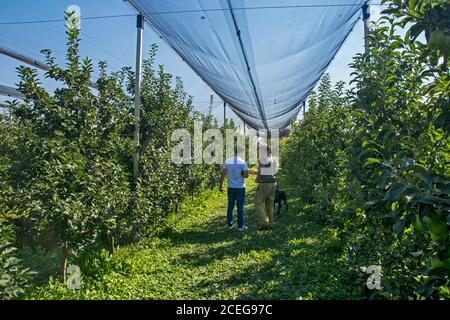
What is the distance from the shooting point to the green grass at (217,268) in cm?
353

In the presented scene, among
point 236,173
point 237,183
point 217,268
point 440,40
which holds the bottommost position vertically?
point 217,268

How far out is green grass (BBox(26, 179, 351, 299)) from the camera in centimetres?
353

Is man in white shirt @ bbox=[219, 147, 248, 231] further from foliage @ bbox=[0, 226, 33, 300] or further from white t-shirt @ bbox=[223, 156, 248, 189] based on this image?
foliage @ bbox=[0, 226, 33, 300]

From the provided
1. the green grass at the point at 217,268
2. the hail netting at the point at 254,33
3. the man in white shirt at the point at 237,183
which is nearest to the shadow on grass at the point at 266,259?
the green grass at the point at 217,268

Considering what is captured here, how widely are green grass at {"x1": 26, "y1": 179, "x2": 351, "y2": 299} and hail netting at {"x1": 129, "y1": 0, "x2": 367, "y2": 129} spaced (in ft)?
9.21

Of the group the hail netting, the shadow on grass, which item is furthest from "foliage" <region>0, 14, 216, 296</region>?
the shadow on grass

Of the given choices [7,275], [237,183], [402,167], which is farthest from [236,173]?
[402,167]

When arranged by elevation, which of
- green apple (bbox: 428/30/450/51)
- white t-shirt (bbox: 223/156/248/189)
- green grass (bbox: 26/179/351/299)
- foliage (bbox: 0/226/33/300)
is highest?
green apple (bbox: 428/30/450/51)

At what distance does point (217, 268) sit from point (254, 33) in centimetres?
293

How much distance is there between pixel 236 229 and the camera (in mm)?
6496

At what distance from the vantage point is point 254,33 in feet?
13.0

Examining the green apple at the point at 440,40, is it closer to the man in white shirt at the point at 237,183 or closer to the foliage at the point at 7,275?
the foliage at the point at 7,275

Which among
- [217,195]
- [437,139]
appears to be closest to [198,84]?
[217,195]

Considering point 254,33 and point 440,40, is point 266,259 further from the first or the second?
point 440,40
